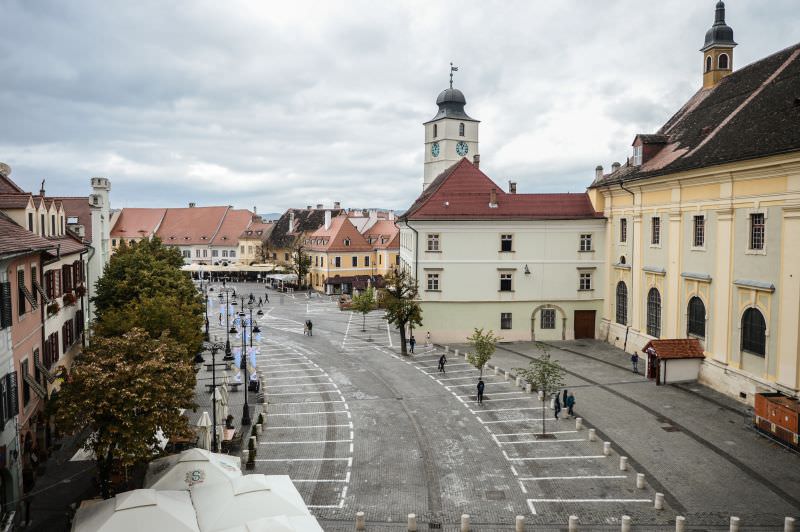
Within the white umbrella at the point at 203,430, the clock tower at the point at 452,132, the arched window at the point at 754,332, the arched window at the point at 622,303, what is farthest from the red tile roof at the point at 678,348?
the clock tower at the point at 452,132

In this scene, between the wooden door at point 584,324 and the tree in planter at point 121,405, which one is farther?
the wooden door at point 584,324

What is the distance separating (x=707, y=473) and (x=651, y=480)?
86.0 inches

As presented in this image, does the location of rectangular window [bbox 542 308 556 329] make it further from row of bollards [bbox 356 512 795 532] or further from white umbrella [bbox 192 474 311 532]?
white umbrella [bbox 192 474 311 532]

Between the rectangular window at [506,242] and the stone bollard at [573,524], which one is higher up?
the rectangular window at [506,242]

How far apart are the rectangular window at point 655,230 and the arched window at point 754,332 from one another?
9994mm

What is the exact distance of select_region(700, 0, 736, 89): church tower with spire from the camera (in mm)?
42500

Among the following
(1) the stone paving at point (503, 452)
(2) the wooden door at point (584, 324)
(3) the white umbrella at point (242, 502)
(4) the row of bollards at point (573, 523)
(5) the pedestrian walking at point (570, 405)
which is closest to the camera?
(3) the white umbrella at point (242, 502)

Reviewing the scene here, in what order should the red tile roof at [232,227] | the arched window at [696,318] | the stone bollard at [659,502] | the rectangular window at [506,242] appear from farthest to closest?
the red tile roof at [232,227] → the rectangular window at [506,242] → the arched window at [696,318] → the stone bollard at [659,502]

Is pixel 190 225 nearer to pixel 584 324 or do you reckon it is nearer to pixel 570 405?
pixel 584 324

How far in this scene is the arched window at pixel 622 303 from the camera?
144ft

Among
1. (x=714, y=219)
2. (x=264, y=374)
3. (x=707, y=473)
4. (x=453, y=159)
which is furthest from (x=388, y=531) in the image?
(x=453, y=159)

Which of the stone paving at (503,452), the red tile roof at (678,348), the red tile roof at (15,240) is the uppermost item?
A: the red tile roof at (15,240)

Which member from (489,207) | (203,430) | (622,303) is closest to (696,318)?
(622,303)

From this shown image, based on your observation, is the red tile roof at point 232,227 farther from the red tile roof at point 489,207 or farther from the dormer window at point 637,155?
the dormer window at point 637,155
